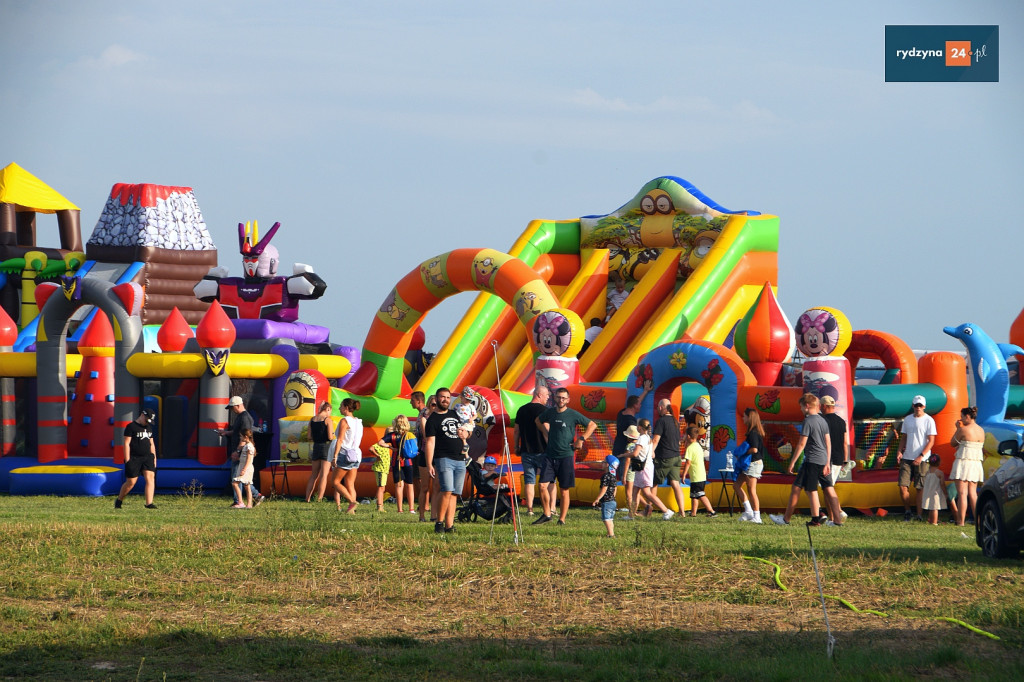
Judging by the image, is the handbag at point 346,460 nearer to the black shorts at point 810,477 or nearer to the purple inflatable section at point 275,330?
the black shorts at point 810,477

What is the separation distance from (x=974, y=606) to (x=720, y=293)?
1170 centimetres

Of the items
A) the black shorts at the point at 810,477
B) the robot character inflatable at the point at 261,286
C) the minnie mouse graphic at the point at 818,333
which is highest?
the robot character inflatable at the point at 261,286

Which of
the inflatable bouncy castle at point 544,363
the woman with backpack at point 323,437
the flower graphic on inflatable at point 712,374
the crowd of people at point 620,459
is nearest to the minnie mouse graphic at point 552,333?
the inflatable bouncy castle at point 544,363

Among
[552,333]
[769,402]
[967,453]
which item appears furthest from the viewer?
[552,333]

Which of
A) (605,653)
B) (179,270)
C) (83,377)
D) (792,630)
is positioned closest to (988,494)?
(792,630)

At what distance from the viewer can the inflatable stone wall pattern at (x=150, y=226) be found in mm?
29094

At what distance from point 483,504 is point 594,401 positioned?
3.80 metres

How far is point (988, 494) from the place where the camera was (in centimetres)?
992

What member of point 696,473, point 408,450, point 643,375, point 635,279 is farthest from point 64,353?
point 696,473

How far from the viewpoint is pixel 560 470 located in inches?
463

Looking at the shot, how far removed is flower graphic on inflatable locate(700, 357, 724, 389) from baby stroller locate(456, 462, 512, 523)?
318cm

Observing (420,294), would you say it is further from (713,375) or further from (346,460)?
(713,375)

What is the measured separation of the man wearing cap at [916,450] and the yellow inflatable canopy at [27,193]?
2295cm

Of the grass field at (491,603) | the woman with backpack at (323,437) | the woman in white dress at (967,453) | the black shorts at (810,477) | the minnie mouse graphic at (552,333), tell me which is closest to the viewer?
the grass field at (491,603)
